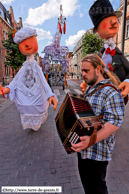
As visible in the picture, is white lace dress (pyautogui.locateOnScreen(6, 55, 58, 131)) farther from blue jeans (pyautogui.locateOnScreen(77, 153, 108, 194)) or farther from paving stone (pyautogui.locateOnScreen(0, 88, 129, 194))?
blue jeans (pyautogui.locateOnScreen(77, 153, 108, 194))

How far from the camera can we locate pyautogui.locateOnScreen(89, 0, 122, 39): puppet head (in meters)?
1.97

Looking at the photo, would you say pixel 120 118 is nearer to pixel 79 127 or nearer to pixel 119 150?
pixel 79 127

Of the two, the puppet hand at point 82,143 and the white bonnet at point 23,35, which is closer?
the puppet hand at point 82,143

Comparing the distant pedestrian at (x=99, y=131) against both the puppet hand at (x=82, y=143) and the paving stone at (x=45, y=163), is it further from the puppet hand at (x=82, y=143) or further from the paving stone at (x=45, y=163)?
the paving stone at (x=45, y=163)

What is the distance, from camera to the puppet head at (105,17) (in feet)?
6.46

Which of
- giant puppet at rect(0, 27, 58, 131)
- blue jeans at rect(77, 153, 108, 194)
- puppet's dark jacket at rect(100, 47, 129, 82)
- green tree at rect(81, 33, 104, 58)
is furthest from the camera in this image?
green tree at rect(81, 33, 104, 58)

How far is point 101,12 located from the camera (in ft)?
6.45

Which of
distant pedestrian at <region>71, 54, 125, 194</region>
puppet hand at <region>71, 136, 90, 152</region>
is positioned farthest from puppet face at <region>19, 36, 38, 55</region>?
puppet hand at <region>71, 136, 90, 152</region>

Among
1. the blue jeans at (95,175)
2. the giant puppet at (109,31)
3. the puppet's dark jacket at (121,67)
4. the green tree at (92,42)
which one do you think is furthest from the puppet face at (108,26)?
the green tree at (92,42)

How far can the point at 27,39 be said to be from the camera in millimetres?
2830

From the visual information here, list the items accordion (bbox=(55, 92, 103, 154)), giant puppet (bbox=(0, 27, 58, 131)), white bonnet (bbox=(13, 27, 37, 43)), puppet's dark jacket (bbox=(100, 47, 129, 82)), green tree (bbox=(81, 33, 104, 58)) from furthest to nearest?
1. green tree (bbox=(81, 33, 104, 58))
2. giant puppet (bbox=(0, 27, 58, 131))
3. white bonnet (bbox=(13, 27, 37, 43))
4. puppet's dark jacket (bbox=(100, 47, 129, 82))
5. accordion (bbox=(55, 92, 103, 154))

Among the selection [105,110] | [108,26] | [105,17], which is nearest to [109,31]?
[108,26]

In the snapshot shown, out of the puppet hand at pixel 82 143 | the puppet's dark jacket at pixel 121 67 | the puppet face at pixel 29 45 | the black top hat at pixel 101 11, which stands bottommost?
the puppet hand at pixel 82 143

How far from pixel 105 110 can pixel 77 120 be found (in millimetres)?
277
